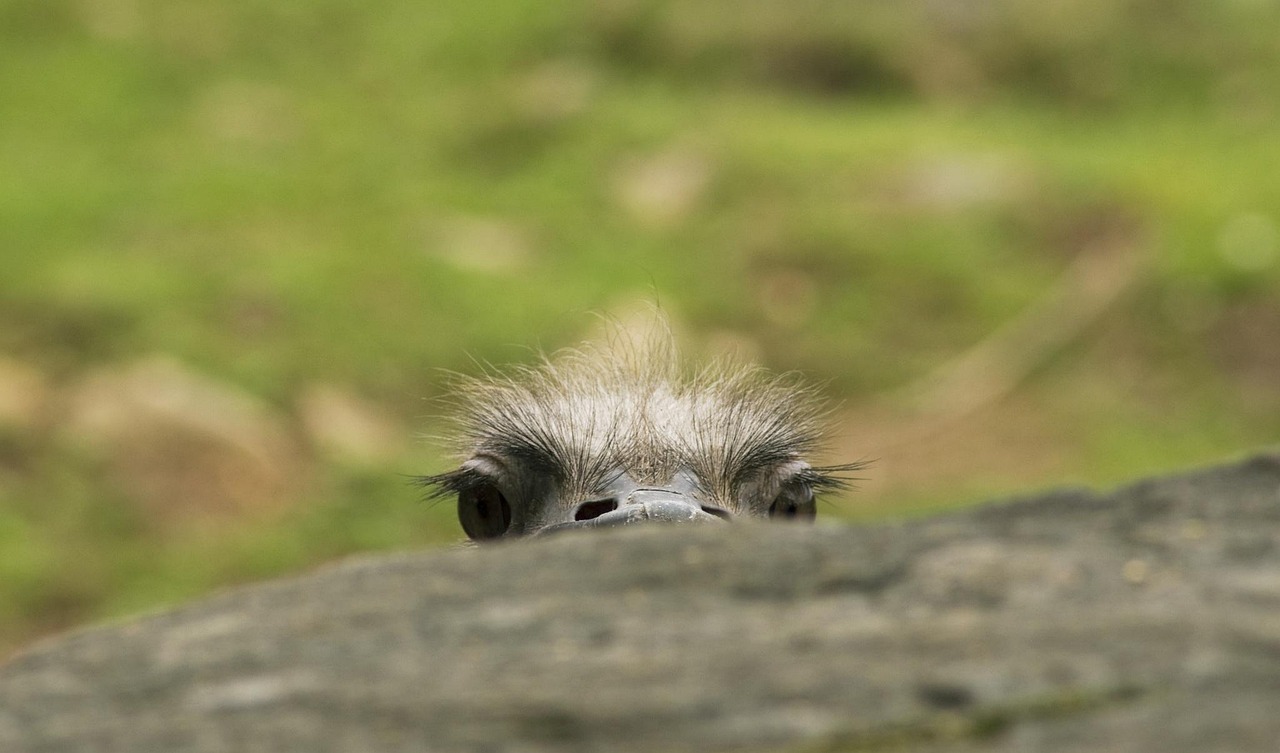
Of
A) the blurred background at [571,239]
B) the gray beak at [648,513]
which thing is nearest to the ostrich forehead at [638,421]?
the gray beak at [648,513]

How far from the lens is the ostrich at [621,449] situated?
3959 mm

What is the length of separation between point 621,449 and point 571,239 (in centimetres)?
921

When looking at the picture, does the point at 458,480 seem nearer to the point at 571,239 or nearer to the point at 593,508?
the point at 593,508

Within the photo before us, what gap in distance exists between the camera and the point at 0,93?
14922 mm

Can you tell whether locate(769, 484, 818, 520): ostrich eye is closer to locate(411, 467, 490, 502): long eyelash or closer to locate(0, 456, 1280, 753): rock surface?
locate(411, 467, 490, 502): long eyelash

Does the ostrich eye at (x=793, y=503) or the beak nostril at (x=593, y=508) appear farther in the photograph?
the ostrich eye at (x=793, y=503)

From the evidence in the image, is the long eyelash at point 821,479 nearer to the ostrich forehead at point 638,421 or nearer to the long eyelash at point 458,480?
the ostrich forehead at point 638,421

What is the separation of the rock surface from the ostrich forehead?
77.2 inches

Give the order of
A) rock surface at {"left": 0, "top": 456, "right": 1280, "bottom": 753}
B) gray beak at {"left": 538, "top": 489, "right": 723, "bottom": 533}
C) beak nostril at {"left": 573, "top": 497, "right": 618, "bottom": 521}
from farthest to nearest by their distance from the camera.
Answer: beak nostril at {"left": 573, "top": 497, "right": 618, "bottom": 521}
gray beak at {"left": 538, "top": 489, "right": 723, "bottom": 533}
rock surface at {"left": 0, "top": 456, "right": 1280, "bottom": 753}

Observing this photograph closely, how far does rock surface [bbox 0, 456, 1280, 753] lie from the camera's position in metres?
1.57

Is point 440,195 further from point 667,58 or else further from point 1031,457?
point 1031,457

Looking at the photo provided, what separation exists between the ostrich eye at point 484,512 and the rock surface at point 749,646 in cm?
199

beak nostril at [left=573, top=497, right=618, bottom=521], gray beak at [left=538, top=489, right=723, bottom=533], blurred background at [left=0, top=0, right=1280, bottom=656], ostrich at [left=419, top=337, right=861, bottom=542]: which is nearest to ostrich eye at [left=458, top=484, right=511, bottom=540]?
ostrich at [left=419, top=337, right=861, bottom=542]

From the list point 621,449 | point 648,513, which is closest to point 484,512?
point 621,449
